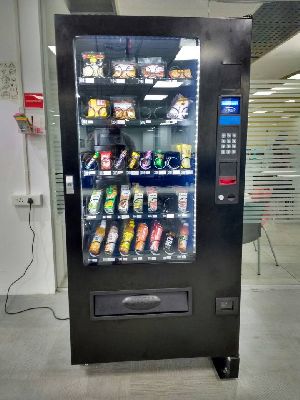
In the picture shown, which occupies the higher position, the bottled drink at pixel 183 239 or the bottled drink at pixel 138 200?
the bottled drink at pixel 138 200

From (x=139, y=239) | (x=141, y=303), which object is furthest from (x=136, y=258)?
(x=141, y=303)

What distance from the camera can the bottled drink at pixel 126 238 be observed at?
185cm

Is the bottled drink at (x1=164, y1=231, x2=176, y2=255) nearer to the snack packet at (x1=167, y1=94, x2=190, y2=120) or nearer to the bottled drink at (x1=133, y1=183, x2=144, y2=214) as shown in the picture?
the bottled drink at (x1=133, y1=183, x2=144, y2=214)

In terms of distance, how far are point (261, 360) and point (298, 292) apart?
122 cm

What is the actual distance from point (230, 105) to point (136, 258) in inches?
38.5

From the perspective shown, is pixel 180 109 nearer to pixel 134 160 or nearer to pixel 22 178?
pixel 134 160

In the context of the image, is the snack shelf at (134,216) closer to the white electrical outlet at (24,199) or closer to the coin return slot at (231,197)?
the coin return slot at (231,197)

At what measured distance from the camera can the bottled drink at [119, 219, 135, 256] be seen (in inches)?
72.7

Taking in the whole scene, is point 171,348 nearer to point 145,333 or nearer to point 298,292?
point 145,333

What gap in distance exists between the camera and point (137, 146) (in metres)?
2.01

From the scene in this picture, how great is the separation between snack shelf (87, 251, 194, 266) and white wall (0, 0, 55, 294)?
125 centimetres

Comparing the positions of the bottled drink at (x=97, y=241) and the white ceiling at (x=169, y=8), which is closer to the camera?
the bottled drink at (x=97, y=241)

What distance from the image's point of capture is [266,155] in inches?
118

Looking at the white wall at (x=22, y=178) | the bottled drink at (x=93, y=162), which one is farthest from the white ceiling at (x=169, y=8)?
the bottled drink at (x=93, y=162)
